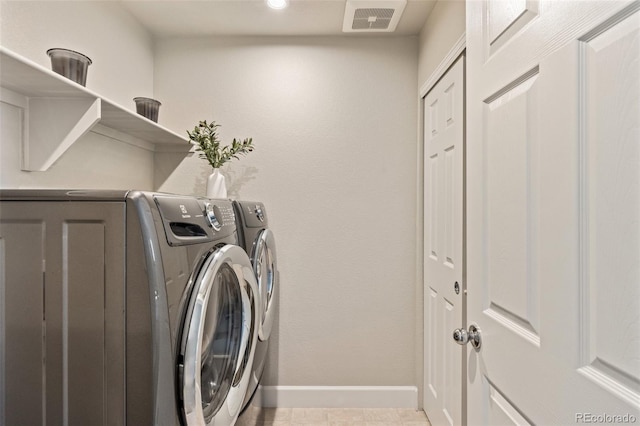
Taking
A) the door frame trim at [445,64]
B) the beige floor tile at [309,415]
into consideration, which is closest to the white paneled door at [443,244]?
the door frame trim at [445,64]

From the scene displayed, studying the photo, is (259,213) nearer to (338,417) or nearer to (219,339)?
(219,339)

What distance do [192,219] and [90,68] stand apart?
1.27 metres

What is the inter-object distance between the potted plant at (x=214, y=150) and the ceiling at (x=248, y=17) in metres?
0.58

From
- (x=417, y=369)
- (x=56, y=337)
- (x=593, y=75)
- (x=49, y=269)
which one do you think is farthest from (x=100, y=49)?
(x=417, y=369)

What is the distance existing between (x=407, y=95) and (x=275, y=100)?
0.85 metres

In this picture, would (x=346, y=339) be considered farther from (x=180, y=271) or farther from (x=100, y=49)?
(x=100, y=49)

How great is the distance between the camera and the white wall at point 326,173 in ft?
7.96

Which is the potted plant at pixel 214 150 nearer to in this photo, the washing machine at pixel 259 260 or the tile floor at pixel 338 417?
the washing machine at pixel 259 260

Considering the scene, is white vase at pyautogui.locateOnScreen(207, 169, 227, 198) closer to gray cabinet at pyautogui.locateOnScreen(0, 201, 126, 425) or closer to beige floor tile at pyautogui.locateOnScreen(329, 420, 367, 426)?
gray cabinet at pyautogui.locateOnScreen(0, 201, 126, 425)

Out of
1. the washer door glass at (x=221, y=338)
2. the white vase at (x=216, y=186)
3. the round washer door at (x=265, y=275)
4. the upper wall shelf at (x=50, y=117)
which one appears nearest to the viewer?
the washer door glass at (x=221, y=338)

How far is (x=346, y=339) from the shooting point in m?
2.44

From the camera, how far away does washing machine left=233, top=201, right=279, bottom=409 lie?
67.7 inches

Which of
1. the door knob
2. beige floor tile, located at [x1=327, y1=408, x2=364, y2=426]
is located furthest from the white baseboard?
the door knob

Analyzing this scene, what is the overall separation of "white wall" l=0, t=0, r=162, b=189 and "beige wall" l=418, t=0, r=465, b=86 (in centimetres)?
169
